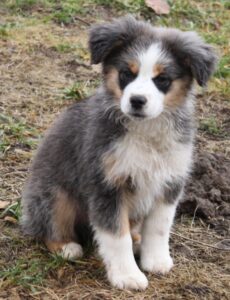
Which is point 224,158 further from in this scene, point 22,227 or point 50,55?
point 50,55

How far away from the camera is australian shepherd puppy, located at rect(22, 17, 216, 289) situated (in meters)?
3.96

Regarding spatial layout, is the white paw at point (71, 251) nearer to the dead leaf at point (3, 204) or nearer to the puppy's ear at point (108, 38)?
the dead leaf at point (3, 204)

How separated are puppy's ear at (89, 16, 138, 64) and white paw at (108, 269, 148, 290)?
1.30 metres

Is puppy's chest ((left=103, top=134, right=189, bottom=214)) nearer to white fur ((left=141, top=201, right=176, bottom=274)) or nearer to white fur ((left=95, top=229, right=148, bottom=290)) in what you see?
white fur ((left=141, top=201, right=176, bottom=274))

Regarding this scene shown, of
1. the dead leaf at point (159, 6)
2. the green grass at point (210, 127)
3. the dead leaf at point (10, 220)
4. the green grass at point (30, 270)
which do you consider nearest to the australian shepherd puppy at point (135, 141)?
the green grass at point (30, 270)

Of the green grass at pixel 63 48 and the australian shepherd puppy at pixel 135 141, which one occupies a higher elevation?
the australian shepherd puppy at pixel 135 141

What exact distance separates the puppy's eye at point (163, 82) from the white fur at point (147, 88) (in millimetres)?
32

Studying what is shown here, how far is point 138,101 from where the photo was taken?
3842 millimetres

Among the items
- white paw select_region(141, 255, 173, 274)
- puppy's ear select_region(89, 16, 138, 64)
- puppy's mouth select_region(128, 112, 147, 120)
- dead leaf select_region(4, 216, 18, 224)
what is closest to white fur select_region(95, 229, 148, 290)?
white paw select_region(141, 255, 173, 274)

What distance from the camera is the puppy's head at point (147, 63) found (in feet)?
12.8

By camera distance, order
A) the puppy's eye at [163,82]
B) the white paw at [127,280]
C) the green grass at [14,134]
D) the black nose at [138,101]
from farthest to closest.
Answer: the green grass at [14,134]
the white paw at [127,280]
the puppy's eye at [163,82]
the black nose at [138,101]

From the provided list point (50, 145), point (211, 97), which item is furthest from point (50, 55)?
point (50, 145)

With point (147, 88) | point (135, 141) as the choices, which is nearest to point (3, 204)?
point (135, 141)

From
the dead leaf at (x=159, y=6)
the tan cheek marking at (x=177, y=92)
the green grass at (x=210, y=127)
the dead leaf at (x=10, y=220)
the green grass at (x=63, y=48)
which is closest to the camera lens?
the tan cheek marking at (x=177, y=92)
